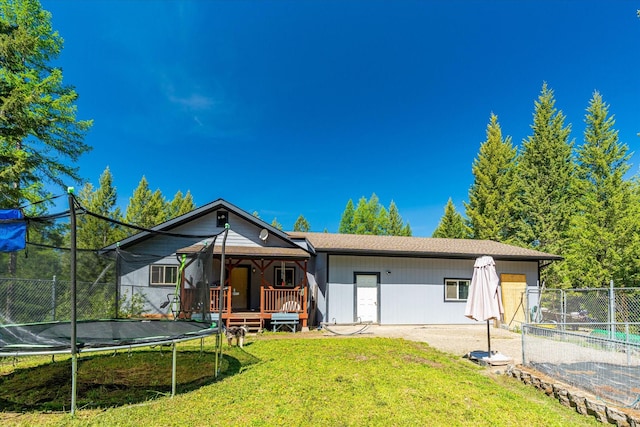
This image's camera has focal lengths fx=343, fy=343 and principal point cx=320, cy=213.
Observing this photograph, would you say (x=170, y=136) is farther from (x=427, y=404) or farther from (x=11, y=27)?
(x=427, y=404)

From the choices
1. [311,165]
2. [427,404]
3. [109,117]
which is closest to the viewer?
[427,404]

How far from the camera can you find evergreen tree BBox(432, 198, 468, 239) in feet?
105

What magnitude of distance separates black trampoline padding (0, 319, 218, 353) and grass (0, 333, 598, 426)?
32.2 inches

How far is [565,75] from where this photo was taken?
20047 mm

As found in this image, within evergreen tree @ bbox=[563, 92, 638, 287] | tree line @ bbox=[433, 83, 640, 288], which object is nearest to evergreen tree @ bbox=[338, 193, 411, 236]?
tree line @ bbox=[433, 83, 640, 288]

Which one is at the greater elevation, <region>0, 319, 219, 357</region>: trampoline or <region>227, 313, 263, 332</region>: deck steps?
<region>0, 319, 219, 357</region>: trampoline

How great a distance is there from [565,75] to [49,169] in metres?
26.4

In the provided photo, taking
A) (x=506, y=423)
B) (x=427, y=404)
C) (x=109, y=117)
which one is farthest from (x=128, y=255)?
(x=109, y=117)

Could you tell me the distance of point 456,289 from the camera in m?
14.6

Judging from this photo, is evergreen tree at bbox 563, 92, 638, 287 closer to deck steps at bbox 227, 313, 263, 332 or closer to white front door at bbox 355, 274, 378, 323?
white front door at bbox 355, 274, 378, 323

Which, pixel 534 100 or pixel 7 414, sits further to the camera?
pixel 534 100

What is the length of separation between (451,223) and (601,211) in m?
15.1

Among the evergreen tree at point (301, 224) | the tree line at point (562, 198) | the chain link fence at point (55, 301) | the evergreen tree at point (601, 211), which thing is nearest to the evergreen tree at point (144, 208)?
the evergreen tree at point (301, 224)

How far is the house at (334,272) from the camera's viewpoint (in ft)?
42.5
